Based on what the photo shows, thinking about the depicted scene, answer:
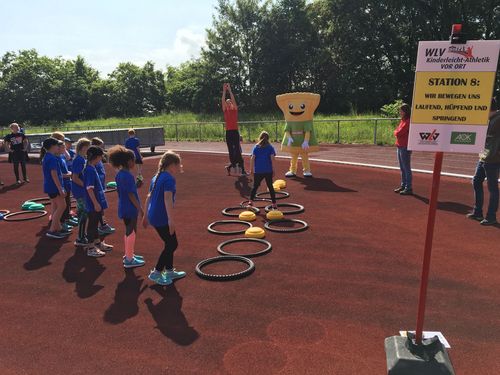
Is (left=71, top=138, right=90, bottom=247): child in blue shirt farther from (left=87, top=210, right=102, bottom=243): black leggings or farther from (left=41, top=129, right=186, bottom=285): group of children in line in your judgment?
(left=87, top=210, right=102, bottom=243): black leggings

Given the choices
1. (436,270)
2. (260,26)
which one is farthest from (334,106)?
(436,270)

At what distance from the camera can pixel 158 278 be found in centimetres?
566

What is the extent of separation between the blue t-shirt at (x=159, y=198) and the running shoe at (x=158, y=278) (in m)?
0.76

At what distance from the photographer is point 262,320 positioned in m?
4.58

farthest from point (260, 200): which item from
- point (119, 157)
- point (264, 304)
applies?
point (264, 304)

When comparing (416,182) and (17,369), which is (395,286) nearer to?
(17,369)

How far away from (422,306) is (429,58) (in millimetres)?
2146

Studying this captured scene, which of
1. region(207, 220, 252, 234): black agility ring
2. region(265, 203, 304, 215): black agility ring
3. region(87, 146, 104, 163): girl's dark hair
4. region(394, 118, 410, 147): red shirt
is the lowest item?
region(207, 220, 252, 234): black agility ring

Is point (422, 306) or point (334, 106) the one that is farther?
point (334, 106)

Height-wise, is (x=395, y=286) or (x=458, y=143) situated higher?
(x=458, y=143)

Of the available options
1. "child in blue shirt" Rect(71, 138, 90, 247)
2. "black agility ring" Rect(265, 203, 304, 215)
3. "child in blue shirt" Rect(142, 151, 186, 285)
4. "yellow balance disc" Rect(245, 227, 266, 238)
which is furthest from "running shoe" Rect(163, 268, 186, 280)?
"black agility ring" Rect(265, 203, 304, 215)

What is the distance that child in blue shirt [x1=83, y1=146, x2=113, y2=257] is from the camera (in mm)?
6598

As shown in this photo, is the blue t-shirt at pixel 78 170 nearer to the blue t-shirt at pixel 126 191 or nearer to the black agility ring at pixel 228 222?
the blue t-shirt at pixel 126 191

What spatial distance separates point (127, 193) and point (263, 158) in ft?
12.5
